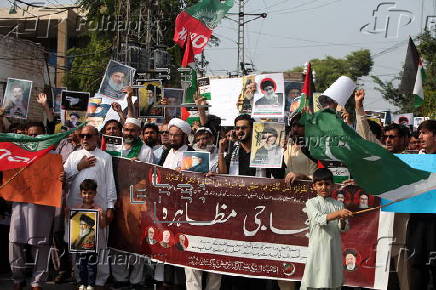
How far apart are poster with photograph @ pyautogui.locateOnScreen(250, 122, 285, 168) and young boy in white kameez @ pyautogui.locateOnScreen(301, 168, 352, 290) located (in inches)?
33.4

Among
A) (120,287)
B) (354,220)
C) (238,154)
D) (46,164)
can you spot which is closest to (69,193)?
(46,164)

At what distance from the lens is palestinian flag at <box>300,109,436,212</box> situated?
5.40 m

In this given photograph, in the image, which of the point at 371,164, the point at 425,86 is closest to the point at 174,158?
the point at 371,164

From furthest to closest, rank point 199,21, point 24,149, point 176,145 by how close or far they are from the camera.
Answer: point 199,21 → point 176,145 → point 24,149

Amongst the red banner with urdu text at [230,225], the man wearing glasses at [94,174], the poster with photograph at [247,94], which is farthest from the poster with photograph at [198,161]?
the poster with photograph at [247,94]

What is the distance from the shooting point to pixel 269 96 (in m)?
8.20

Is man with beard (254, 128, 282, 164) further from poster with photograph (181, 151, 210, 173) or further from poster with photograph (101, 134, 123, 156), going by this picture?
poster with photograph (101, 134, 123, 156)

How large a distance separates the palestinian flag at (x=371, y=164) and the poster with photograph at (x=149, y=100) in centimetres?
403

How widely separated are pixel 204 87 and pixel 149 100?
3.87 feet

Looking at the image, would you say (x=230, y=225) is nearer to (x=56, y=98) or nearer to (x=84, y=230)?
(x=84, y=230)

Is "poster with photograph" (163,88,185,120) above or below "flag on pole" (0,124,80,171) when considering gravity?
above

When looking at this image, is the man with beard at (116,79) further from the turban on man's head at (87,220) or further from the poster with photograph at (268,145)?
the poster with photograph at (268,145)

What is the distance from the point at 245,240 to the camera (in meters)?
6.43

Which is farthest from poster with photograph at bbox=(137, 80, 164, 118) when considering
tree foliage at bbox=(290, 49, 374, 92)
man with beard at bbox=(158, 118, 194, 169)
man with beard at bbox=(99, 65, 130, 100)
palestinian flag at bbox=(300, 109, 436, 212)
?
tree foliage at bbox=(290, 49, 374, 92)
